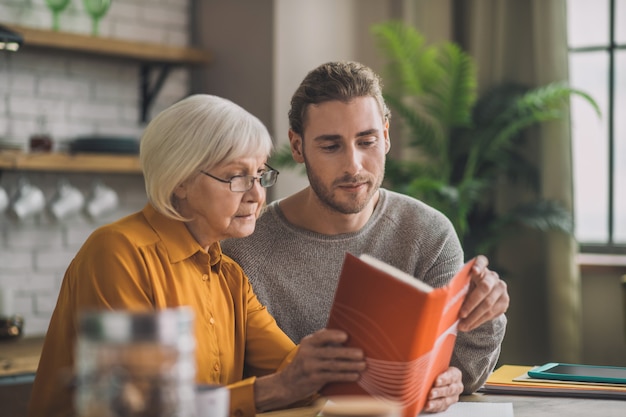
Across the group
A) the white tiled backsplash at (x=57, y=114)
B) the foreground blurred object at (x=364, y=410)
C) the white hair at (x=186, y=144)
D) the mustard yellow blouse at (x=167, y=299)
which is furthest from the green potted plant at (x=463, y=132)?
the foreground blurred object at (x=364, y=410)

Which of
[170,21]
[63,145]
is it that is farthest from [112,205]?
[170,21]

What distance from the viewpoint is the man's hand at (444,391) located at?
170cm

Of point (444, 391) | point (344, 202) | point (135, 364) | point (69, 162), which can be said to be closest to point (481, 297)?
point (444, 391)

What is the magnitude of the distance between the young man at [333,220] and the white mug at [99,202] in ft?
6.08

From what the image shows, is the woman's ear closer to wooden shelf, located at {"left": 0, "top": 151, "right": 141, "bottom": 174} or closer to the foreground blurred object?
the foreground blurred object

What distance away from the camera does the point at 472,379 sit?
1.92 meters

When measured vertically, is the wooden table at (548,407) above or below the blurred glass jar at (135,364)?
below

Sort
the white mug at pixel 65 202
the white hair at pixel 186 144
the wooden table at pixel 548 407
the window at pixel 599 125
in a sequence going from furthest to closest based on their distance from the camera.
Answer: the window at pixel 599 125 < the white mug at pixel 65 202 < the white hair at pixel 186 144 < the wooden table at pixel 548 407

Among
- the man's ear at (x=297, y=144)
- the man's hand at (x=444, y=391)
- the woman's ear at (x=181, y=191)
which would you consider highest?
the man's ear at (x=297, y=144)


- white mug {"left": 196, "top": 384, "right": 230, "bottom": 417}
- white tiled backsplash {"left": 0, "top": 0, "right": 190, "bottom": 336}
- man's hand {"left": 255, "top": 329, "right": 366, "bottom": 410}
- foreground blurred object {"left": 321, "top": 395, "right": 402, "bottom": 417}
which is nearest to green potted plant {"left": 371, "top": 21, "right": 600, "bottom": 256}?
white tiled backsplash {"left": 0, "top": 0, "right": 190, "bottom": 336}

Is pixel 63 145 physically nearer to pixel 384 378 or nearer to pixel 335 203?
pixel 335 203

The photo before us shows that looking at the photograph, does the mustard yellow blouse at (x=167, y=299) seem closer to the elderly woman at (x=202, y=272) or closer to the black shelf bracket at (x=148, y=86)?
the elderly woman at (x=202, y=272)

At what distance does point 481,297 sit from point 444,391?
0.19 m

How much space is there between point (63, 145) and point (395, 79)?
66.6 inches
